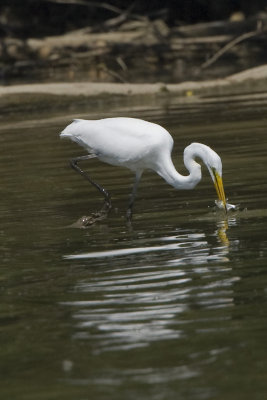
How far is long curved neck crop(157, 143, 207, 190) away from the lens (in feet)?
35.3

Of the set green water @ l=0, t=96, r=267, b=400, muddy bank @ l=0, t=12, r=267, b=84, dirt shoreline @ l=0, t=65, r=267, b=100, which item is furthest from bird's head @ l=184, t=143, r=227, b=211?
muddy bank @ l=0, t=12, r=267, b=84

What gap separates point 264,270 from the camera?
8.15 meters

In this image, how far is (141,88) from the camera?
23.9m

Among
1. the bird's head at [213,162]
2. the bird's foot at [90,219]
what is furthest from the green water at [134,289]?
the bird's head at [213,162]

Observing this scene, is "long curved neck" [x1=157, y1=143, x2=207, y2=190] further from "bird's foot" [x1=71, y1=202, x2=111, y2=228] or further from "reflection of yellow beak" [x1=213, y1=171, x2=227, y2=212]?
"bird's foot" [x1=71, y1=202, x2=111, y2=228]

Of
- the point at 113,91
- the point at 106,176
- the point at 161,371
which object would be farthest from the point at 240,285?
the point at 113,91

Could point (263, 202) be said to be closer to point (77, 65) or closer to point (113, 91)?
Answer: point (113, 91)

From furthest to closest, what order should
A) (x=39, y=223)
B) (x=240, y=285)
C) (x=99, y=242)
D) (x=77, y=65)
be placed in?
1. (x=77, y=65)
2. (x=39, y=223)
3. (x=99, y=242)
4. (x=240, y=285)

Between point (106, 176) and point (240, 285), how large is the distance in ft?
21.1

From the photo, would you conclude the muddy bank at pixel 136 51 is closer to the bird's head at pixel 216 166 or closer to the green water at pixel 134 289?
the green water at pixel 134 289

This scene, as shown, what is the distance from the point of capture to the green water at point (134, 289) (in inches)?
232

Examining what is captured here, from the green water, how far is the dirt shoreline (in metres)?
9.29

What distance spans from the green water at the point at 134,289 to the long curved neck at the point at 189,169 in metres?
0.25

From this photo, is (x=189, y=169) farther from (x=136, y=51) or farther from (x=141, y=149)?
(x=136, y=51)
